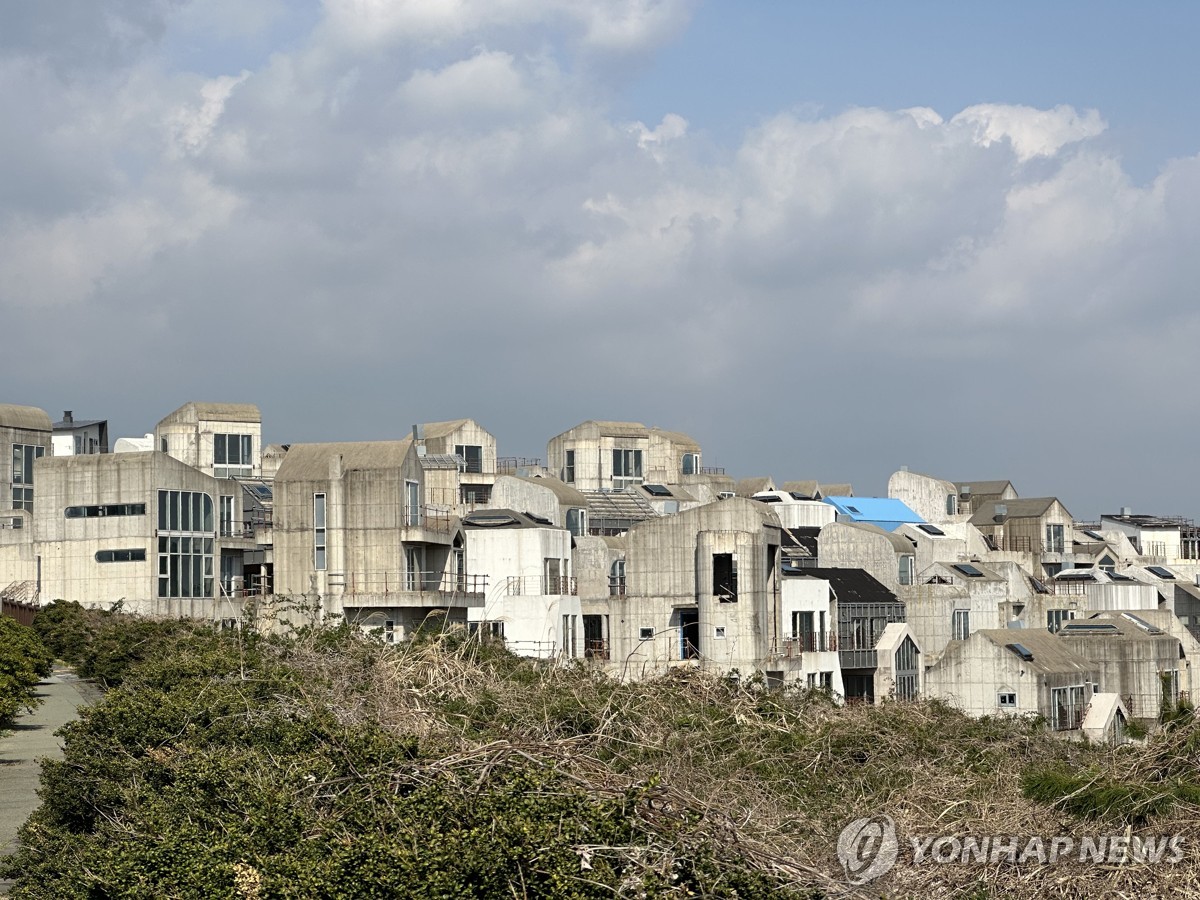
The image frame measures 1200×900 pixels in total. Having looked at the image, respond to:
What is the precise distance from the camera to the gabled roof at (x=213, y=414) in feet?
296

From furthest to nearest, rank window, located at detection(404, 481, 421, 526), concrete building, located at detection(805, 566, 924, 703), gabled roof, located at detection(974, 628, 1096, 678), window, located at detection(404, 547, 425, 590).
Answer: gabled roof, located at detection(974, 628, 1096, 678), concrete building, located at detection(805, 566, 924, 703), window, located at detection(404, 481, 421, 526), window, located at detection(404, 547, 425, 590)

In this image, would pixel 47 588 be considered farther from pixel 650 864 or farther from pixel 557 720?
pixel 650 864

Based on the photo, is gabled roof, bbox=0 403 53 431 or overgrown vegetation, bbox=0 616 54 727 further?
gabled roof, bbox=0 403 53 431

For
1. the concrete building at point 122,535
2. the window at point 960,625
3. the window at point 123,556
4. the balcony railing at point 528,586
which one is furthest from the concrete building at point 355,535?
the window at point 960,625

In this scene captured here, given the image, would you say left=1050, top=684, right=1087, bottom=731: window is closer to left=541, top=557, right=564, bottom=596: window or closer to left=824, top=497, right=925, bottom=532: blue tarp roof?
left=541, top=557, right=564, bottom=596: window

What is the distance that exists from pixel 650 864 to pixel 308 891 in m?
3.59

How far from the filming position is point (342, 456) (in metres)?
57.5

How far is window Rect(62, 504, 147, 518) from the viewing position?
196 ft

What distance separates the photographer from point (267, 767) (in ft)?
70.4

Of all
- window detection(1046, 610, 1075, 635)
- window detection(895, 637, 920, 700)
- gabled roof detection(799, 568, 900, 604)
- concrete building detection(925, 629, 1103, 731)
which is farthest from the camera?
window detection(1046, 610, 1075, 635)

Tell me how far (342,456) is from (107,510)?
9463 mm

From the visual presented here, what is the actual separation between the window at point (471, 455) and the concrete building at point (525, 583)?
32.3 metres

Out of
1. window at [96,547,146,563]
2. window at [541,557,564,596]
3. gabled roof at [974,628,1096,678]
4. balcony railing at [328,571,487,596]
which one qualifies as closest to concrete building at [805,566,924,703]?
gabled roof at [974,628,1096,678]

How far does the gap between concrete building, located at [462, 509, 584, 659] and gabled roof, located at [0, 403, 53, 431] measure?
25.9m
